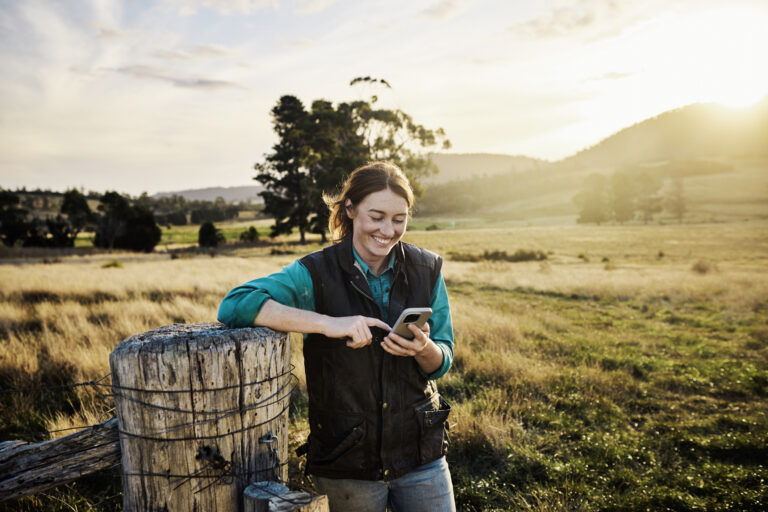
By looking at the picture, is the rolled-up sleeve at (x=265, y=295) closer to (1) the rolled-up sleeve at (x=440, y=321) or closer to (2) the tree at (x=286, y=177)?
(1) the rolled-up sleeve at (x=440, y=321)

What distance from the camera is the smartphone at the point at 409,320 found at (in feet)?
6.24

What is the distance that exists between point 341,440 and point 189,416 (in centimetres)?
90

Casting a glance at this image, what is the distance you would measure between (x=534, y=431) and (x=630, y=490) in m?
1.05

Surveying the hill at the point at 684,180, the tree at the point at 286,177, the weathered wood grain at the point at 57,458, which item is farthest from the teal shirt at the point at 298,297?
the hill at the point at 684,180

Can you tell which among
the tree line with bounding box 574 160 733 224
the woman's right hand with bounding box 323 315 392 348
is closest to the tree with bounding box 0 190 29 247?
the woman's right hand with bounding box 323 315 392 348

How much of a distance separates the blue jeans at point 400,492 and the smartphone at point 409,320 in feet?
2.99

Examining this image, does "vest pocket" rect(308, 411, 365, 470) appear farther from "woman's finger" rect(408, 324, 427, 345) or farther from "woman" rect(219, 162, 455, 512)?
"woman's finger" rect(408, 324, 427, 345)

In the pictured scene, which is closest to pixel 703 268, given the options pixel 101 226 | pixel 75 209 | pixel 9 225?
pixel 101 226

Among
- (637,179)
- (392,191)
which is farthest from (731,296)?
(637,179)

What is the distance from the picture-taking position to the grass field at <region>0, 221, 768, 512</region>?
3734 mm

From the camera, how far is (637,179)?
267 feet

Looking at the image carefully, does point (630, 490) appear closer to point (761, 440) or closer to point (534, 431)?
point (534, 431)

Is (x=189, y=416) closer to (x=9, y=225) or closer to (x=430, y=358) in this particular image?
(x=430, y=358)

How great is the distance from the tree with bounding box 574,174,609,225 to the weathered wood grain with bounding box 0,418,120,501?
283 feet
